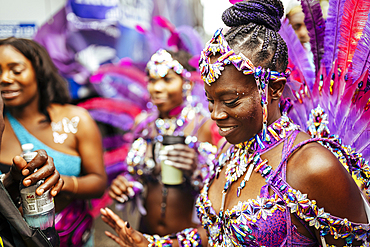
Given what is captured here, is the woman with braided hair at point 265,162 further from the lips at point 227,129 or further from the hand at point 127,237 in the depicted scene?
the hand at point 127,237

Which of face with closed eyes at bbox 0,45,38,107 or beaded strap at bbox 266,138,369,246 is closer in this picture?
beaded strap at bbox 266,138,369,246

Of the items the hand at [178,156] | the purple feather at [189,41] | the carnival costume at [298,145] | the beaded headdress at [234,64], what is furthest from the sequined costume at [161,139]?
the beaded headdress at [234,64]

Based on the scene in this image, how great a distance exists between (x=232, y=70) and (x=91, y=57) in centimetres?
388

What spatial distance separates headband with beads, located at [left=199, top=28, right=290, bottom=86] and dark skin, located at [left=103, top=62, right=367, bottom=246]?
3 centimetres

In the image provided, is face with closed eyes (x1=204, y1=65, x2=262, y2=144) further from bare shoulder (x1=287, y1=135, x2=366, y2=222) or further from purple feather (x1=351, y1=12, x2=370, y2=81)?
purple feather (x1=351, y1=12, x2=370, y2=81)

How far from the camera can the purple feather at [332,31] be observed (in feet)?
4.22

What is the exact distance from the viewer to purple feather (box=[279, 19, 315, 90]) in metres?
1.47

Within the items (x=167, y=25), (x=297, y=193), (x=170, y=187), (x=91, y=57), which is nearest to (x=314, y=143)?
(x=297, y=193)

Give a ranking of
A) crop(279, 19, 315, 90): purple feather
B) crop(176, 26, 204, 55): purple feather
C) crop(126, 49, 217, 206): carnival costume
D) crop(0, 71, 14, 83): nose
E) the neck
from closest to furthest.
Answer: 1. crop(279, 19, 315, 90): purple feather
2. crop(0, 71, 14, 83): nose
3. the neck
4. crop(126, 49, 217, 206): carnival costume
5. crop(176, 26, 204, 55): purple feather

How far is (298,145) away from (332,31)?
1.93ft

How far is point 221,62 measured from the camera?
3.92ft

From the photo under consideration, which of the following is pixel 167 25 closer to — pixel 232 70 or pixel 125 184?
pixel 125 184

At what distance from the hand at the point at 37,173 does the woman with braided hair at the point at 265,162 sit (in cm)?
69

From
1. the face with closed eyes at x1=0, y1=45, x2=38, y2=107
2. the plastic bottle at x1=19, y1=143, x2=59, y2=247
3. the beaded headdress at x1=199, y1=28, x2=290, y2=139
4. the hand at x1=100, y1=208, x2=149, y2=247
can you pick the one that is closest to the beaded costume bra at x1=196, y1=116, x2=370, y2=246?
the beaded headdress at x1=199, y1=28, x2=290, y2=139
